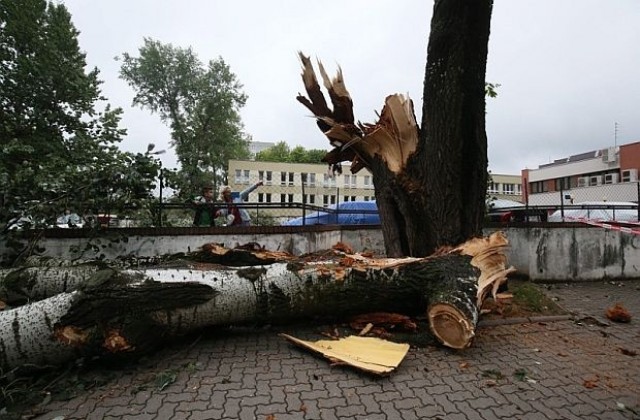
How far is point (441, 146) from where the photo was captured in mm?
4395

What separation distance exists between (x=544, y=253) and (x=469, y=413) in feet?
18.3

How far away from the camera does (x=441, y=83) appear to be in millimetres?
4375

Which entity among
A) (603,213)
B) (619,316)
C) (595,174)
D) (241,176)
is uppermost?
(241,176)

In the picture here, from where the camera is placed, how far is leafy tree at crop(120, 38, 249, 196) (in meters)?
31.2

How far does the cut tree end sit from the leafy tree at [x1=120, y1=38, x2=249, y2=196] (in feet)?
97.3

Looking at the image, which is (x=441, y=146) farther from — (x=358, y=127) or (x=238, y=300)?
(x=238, y=300)

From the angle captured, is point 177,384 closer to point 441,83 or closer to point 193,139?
point 441,83

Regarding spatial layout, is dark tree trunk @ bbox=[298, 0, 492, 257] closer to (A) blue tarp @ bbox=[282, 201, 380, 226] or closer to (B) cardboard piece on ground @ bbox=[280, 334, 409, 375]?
(B) cardboard piece on ground @ bbox=[280, 334, 409, 375]

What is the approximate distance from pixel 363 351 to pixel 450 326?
32.4 inches

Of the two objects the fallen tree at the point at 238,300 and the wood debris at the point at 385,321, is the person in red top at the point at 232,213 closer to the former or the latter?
the fallen tree at the point at 238,300

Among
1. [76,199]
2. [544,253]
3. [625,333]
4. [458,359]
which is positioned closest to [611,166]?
[544,253]

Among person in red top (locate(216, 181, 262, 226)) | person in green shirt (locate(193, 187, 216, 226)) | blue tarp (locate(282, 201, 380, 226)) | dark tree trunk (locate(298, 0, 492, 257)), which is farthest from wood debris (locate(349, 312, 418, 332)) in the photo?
blue tarp (locate(282, 201, 380, 226))

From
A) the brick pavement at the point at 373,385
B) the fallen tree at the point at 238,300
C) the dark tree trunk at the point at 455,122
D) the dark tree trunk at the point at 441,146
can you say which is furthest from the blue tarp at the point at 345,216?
the brick pavement at the point at 373,385

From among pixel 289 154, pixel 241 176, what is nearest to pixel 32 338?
pixel 241 176
